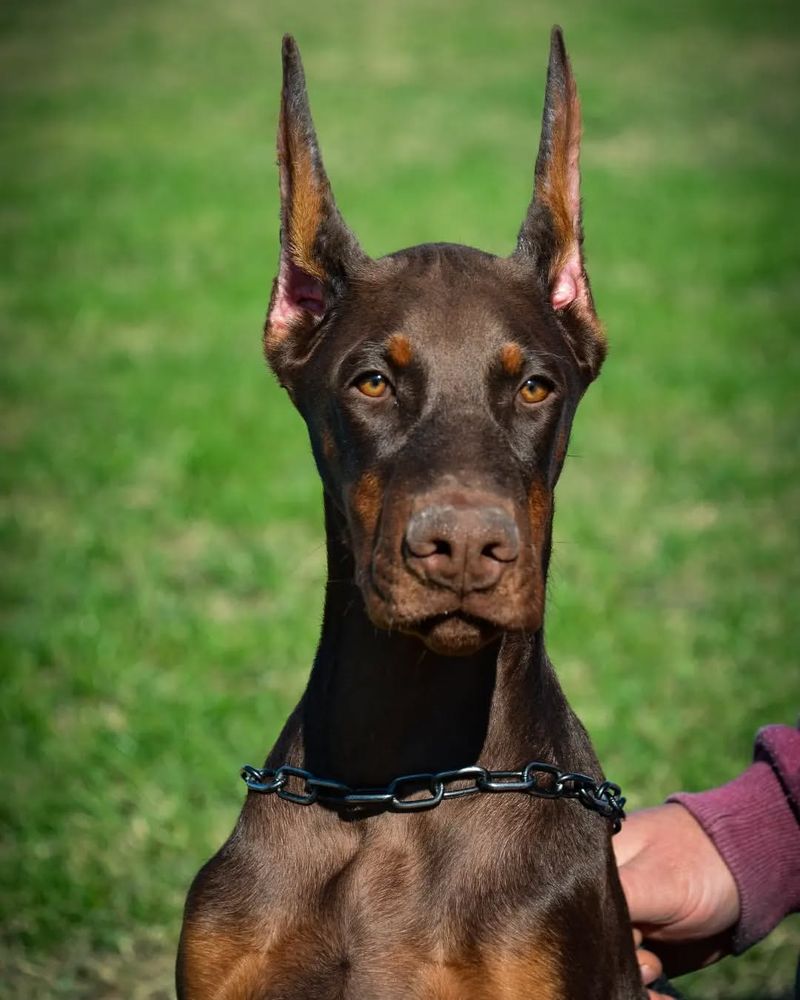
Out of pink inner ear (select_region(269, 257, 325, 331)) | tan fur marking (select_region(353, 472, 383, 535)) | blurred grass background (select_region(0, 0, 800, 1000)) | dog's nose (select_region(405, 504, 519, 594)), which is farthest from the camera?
blurred grass background (select_region(0, 0, 800, 1000))

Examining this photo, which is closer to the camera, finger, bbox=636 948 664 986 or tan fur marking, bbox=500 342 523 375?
tan fur marking, bbox=500 342 523 375

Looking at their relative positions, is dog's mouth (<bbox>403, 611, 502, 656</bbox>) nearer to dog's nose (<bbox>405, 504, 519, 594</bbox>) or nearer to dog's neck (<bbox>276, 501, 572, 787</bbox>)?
dog's nose (<bbox>405, 504, 519, 594</bbox>)

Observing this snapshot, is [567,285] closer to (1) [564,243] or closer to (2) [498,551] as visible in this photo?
(1) [564,243]

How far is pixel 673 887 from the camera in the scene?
3.61m

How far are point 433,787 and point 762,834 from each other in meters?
1.09

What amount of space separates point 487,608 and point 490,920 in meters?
0.66

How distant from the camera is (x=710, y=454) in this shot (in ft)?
32.2

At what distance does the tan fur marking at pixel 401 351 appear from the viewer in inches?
120

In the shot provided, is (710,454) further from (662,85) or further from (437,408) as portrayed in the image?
(662,85)

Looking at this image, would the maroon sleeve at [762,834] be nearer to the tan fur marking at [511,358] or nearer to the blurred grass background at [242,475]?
the blurred grass background at [242,475]

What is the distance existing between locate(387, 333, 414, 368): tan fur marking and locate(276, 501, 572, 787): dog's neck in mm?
390

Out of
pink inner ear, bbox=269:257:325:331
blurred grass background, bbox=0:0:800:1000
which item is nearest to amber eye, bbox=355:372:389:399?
pink inner ear, bbox=269:257:325:331

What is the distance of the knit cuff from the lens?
12.0ft

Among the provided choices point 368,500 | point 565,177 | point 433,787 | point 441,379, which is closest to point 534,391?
point 441,379
